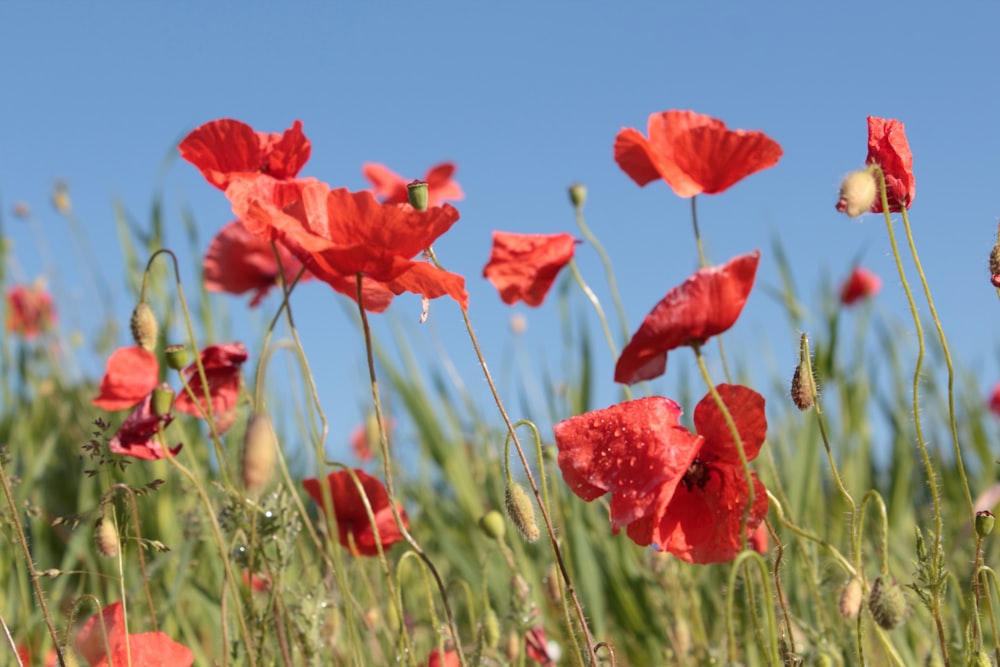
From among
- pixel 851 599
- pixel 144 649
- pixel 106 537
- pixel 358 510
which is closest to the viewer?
pixel 851 599

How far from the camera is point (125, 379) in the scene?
1.59 meters

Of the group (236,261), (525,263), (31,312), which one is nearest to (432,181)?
(236,261)

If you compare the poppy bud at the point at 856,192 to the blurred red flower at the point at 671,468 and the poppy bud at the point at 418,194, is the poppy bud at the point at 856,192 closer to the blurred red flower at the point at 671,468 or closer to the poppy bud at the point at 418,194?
the blurred red flower at the point at 671,468

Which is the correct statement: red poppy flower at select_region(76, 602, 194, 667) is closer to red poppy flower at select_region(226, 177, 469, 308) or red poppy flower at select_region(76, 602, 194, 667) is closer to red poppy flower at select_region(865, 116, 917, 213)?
red poppy flower at select_region(226, 177, 469, 308)

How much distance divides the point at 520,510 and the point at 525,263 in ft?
1.71

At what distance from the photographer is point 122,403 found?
1.59 metres

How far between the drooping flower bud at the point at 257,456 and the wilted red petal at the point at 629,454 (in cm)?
29

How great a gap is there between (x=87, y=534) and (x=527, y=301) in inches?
68.6

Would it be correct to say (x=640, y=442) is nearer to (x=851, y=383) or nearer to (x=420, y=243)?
(x=420, y=243)

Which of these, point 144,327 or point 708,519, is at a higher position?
point 144,327

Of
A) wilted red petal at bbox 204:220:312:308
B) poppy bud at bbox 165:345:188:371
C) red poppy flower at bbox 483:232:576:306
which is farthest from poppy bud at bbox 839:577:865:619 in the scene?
wilted red petal at bbox 204:220:312:308

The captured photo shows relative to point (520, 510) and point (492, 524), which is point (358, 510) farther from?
point (520, 510)

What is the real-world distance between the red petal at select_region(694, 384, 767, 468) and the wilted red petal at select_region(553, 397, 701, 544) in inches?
1.5

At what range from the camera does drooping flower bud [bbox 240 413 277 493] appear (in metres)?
0.97
